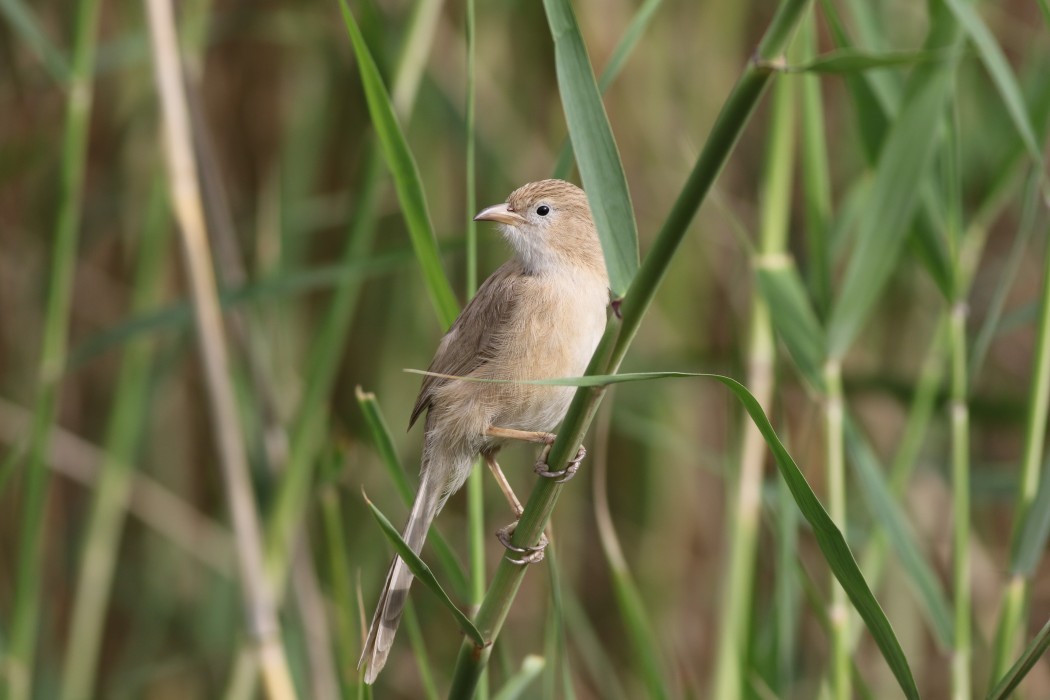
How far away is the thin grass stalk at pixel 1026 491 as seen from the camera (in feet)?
A: 5.38

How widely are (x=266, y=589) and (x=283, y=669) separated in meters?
0.15

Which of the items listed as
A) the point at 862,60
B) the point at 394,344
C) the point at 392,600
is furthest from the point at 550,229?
the point at 394,344

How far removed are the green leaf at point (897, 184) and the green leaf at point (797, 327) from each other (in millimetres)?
36

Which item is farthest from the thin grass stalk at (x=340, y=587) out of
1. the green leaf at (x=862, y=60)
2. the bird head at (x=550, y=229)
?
the green leaf at (x=862, y=60)

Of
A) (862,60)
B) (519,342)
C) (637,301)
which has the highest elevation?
(862,60)

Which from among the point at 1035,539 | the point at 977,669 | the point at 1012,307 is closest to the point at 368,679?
the point at 1035,539

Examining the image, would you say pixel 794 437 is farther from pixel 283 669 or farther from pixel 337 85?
pixel 283 669

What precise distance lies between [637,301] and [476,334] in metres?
0.80

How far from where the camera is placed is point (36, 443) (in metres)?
2.11

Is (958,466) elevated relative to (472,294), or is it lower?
lower

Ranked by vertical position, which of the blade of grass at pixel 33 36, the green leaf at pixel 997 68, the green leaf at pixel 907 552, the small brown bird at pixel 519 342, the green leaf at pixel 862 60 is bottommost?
the green leaf at pixel 907 552

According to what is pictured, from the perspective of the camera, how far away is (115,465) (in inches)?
101

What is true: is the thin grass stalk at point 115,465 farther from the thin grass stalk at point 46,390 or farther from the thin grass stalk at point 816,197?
the thin grass stalk at point 816,197

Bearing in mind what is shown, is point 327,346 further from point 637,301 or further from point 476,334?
point 637,301
